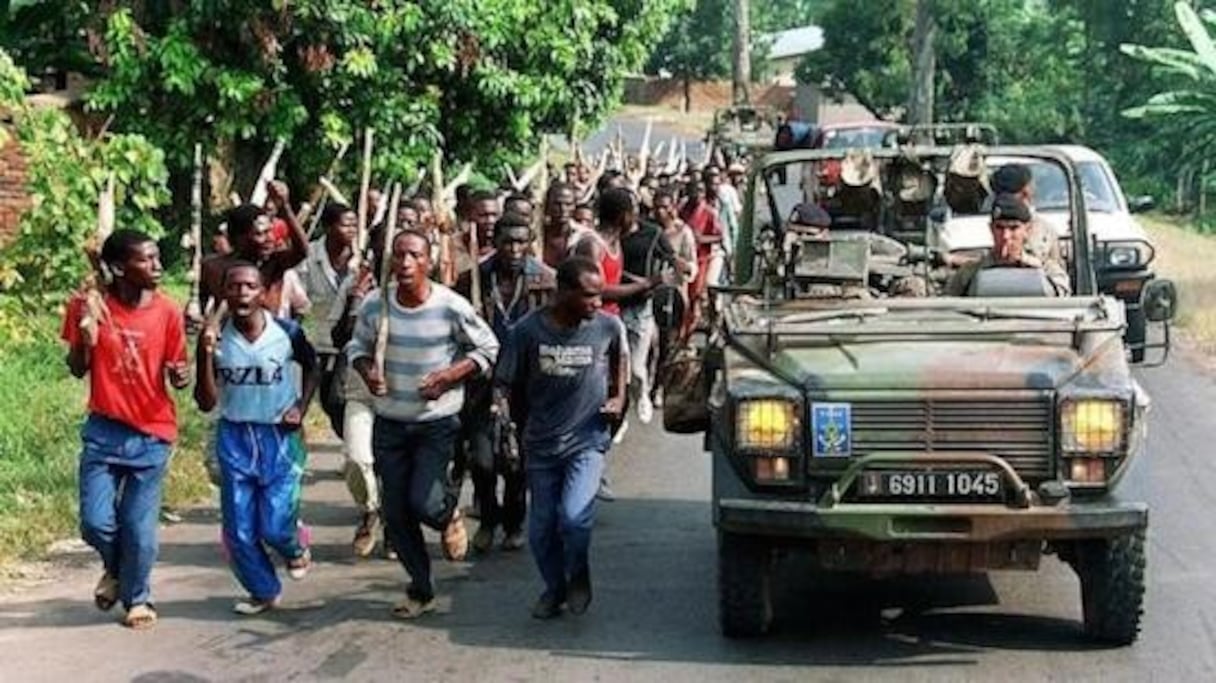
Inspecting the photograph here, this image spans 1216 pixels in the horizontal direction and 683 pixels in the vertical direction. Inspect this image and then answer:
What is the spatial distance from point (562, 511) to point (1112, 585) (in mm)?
2022

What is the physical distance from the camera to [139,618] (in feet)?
23.8

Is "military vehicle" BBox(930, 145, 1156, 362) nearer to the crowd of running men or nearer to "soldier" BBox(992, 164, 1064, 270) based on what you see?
"soldier" BBox(992, 164, 1064, 270)

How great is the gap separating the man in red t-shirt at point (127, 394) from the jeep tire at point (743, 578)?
213 cm

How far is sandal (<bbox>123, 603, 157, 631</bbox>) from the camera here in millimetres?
7246

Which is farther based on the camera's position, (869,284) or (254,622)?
(869,284)

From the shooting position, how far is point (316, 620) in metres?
7.37

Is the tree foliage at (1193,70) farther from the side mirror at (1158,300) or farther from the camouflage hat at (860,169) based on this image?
the side mirror at (1158,300)

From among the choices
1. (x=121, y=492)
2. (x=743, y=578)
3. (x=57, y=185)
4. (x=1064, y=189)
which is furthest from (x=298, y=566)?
(x=1064, y=189)

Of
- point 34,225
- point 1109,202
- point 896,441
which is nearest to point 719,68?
point 1109,202

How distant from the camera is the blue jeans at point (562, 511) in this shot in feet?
23.3

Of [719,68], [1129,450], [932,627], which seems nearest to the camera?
[1129,450]

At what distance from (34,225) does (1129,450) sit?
6997 millimetres

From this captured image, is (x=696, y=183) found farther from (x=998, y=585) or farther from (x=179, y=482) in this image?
(x=998, y=585)

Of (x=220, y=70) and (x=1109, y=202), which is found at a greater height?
(x=220, y=70)
